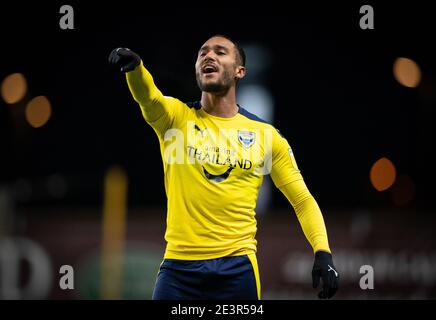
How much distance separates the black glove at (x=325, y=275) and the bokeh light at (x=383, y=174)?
1108 cm

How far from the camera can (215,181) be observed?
5.75 meters

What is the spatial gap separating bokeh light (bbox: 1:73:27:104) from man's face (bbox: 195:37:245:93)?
37.1ft

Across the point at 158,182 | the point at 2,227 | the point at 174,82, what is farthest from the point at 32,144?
the point at 174,82

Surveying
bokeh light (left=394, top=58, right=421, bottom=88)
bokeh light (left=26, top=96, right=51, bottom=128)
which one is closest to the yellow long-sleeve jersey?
bokeh light (left=26, top=96, right=51, bottom=128)

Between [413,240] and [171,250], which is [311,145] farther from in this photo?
[171,250]

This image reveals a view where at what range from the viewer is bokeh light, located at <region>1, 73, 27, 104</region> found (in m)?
16.7

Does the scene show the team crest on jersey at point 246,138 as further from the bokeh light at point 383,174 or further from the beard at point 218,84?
the bokeh light at point 383,174

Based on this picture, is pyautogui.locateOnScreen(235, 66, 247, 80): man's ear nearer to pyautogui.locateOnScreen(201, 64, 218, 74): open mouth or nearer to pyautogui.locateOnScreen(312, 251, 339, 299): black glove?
pyautogui.locateOnScreen(201, 64, 218, 74): open mouth

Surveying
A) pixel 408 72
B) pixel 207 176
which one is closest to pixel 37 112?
pixel 408 72

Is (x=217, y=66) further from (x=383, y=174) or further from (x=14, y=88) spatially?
(x=383, y=174)

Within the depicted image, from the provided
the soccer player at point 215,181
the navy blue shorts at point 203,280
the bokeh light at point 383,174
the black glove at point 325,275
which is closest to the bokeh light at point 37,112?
the bokeh light at point 383,174

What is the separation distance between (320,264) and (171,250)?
3.74 ft

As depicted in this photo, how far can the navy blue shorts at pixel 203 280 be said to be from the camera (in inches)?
219
